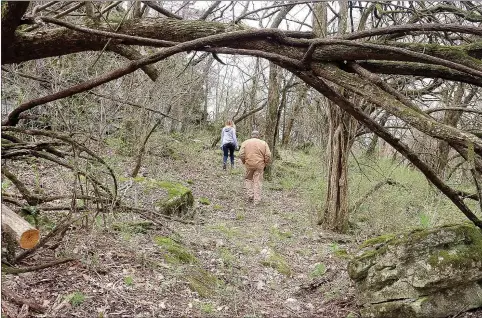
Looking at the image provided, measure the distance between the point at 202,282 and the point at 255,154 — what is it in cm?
574

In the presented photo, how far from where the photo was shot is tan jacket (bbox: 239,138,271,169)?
32.8 feet

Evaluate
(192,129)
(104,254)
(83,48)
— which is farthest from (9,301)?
(192,129)

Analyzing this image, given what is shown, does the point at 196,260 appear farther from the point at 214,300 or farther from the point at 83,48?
the point at 83,48

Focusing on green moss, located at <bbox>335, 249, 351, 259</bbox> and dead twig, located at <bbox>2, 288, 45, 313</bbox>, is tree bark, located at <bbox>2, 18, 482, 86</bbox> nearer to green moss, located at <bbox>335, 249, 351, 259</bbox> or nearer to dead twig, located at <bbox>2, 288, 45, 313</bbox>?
dead twig, located at <bbox>2, 288, 45, 313</bbox>

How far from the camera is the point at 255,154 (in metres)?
10.0

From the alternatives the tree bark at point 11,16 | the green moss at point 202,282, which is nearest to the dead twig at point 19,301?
the green moss at point 202,282

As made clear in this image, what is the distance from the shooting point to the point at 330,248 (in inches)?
266

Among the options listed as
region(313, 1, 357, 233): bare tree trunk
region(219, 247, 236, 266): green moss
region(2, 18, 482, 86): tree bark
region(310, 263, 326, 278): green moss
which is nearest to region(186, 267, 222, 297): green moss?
region(219, 247, 236, 266): green moss

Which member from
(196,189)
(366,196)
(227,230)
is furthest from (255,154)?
(227,230)

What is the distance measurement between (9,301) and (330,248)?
476cm

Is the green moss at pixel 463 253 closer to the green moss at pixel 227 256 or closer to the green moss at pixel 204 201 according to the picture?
the green moss at pixel 227 256

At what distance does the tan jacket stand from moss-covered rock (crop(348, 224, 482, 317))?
5.94m

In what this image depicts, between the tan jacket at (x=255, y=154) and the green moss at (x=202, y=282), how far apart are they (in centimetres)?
534

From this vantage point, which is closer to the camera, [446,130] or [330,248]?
[446,130]
